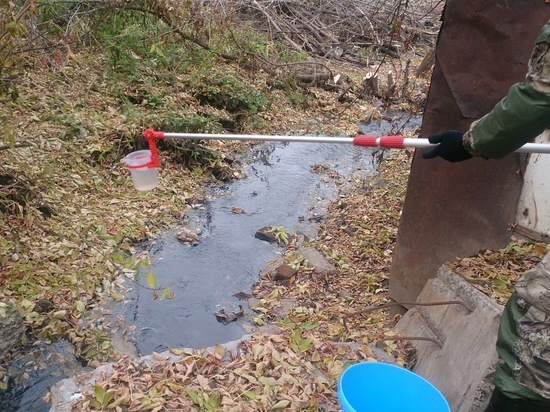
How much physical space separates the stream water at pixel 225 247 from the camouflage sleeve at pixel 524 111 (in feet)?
8.54

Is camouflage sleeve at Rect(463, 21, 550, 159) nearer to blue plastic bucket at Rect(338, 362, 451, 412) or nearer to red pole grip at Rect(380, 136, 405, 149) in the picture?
red pole grip at Rect(380, 136, 405, 149)

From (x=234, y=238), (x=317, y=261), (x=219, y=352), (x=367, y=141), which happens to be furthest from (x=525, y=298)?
(x=234, y=238)

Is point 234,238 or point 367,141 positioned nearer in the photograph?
point 367,141

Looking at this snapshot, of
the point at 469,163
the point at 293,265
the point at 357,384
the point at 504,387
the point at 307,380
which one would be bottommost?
the point at 293,265

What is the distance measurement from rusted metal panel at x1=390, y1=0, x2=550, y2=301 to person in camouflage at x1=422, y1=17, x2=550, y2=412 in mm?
1278

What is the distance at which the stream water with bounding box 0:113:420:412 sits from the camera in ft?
13.2

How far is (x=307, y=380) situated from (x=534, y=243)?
1.67 metres

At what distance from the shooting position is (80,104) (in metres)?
6.61

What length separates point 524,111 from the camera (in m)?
1.90

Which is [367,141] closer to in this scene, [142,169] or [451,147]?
[451,147]

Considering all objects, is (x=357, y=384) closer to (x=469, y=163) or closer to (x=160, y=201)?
(x=469, y=163)

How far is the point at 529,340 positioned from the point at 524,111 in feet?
2.71

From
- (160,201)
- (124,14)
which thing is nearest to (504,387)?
(160,201)

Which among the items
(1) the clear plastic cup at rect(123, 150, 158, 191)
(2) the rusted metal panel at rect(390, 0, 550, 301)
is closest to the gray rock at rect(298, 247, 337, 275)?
(2) the rusted metal panel at rect(390, 0, 550, 301)
